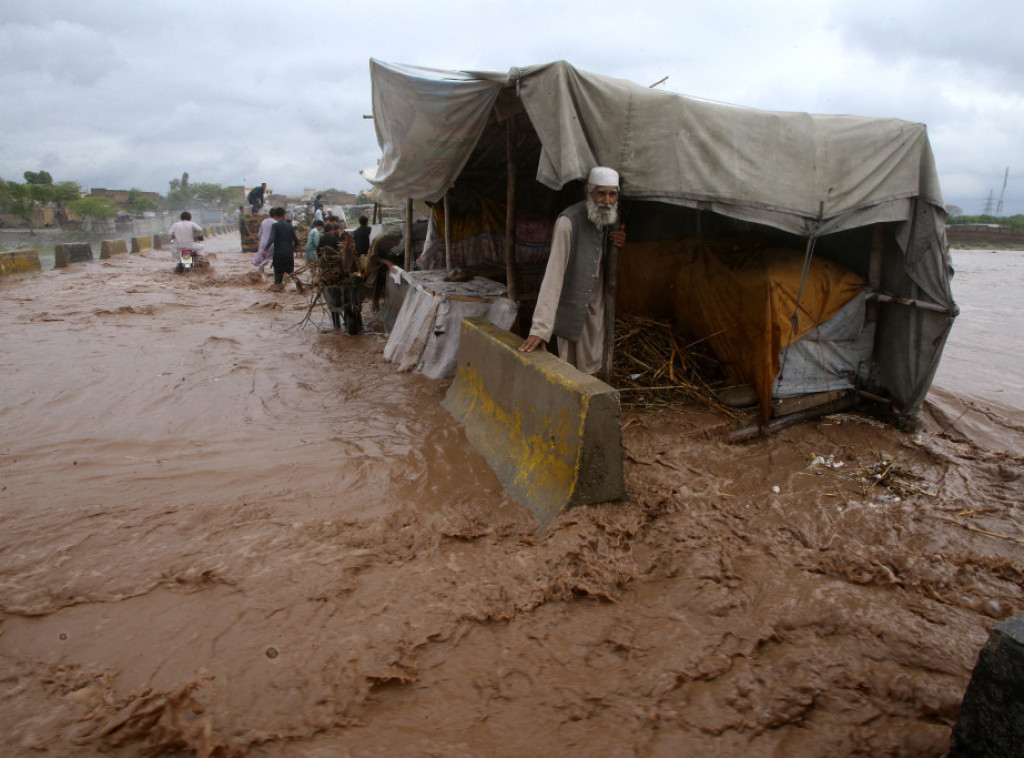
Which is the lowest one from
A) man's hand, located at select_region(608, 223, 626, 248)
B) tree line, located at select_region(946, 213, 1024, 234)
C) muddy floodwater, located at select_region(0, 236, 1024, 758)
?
muddy floodwater, located at select_region(0, 236, 1024, 758)

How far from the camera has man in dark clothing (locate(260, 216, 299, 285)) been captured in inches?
434

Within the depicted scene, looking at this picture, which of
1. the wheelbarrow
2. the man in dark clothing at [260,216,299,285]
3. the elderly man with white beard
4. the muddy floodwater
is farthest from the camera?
the man in dark clothing at [260,216,299,285]

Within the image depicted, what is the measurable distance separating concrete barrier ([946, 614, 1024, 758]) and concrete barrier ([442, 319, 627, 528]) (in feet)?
5.79

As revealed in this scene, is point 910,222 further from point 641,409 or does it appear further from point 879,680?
point 879,680

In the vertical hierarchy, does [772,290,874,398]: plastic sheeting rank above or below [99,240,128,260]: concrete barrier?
below

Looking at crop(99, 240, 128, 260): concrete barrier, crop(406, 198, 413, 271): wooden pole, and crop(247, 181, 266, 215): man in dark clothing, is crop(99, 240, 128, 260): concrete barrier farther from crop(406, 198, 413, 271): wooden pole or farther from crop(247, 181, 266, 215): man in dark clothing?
crop(406, 198, 413, 271): wooden pole

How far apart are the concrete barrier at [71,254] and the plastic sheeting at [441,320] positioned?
47.9 feet

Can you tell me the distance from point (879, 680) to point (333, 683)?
6.73 feet

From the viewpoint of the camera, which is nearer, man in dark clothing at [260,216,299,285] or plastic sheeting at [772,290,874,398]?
plastic sheeting at [772,290,874,398]

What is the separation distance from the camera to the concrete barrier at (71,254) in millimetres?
15375

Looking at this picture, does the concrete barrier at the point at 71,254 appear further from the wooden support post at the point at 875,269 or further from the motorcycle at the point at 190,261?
the wooden support post at the point at 875,269

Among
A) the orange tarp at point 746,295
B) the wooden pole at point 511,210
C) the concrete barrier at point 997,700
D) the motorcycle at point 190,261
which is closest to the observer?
the concrete barrier at point 997,700

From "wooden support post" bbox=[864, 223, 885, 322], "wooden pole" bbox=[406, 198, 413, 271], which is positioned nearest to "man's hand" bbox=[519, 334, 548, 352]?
"wooden support post" bbox=[864, 223, 885, 322]

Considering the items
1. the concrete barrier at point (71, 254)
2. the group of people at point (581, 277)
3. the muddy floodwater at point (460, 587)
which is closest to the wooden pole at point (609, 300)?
the group of people at point (581, 277)
